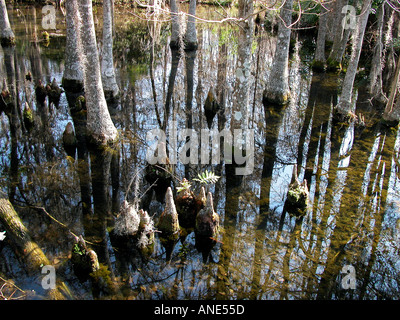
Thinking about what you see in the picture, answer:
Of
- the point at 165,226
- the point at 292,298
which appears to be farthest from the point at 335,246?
the point at 165,226

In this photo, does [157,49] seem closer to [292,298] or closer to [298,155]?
[298,155]

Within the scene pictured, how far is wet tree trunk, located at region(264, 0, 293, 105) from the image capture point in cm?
1174

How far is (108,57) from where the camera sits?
38.2 feet

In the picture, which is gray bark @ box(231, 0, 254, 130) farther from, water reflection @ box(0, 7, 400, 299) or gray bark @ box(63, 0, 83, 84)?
gray bark @ box(63, 0, 83, 84)

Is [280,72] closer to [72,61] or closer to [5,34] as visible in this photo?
[72,61]

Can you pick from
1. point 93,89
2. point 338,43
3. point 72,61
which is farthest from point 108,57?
point 338,43

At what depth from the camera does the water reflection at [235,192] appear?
5789 millimetres

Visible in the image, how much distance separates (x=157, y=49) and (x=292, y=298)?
16.6 metres

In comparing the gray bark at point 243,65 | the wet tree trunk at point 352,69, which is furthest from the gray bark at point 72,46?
the wet tree trunk at point 352,69

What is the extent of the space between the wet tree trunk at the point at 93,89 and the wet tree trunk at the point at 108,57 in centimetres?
248

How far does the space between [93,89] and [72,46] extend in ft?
13.9

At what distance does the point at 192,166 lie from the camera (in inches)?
352

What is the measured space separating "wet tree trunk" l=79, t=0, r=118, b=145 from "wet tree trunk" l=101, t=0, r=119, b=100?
8.13ft

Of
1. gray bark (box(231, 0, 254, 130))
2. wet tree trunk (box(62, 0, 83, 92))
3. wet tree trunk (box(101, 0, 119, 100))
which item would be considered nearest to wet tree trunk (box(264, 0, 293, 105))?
gray bark (box(231, 0, 254, 130))
